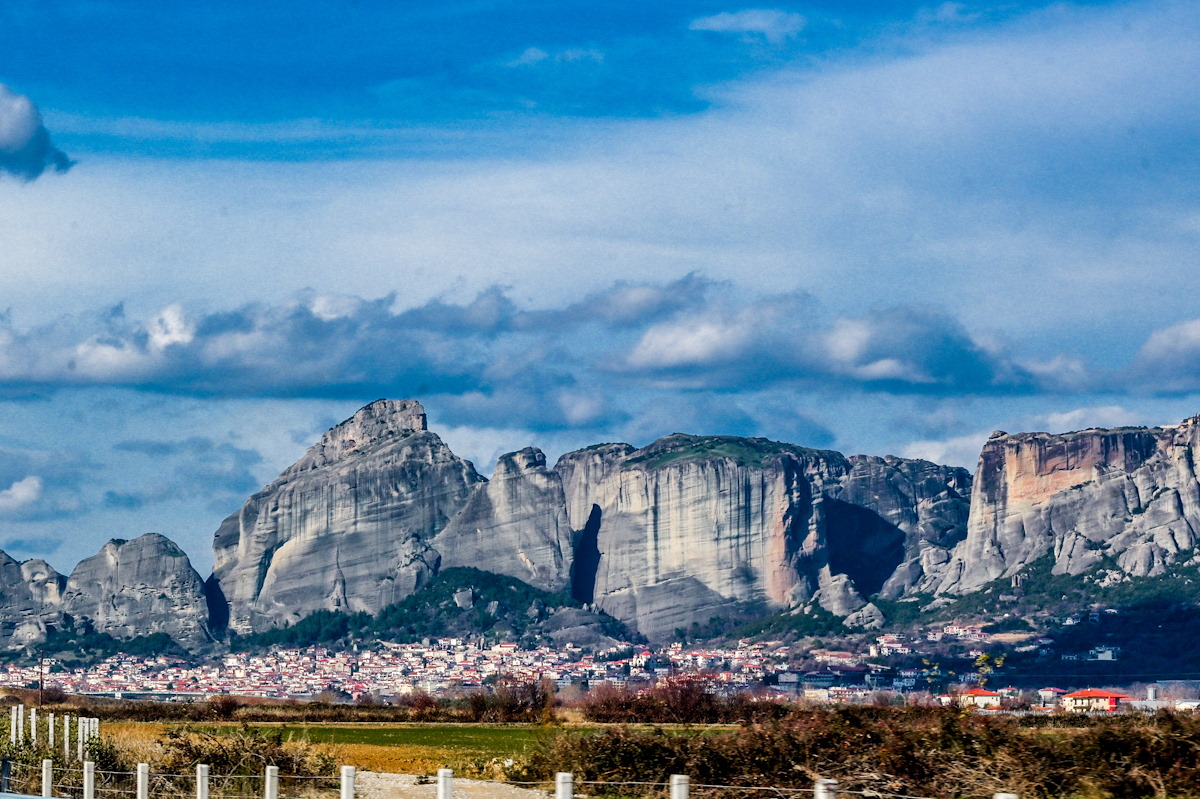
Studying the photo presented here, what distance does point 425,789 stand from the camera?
104 ft

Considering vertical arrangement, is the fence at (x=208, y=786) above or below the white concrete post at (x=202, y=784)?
below

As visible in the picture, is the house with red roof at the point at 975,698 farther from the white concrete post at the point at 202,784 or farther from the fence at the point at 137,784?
the white concrete post at the point at 202,784

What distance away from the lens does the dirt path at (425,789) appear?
1153 inches

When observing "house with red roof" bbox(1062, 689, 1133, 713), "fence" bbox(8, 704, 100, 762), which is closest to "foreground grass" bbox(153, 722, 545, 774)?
"fence" bbox(8, 704, 100, 762)

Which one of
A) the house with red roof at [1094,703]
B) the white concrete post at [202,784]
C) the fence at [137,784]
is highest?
the white concrete post at [202,784]

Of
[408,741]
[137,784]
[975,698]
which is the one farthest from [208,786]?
[408,741]

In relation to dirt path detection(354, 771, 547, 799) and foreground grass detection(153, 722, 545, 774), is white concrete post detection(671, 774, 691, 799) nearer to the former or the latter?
dirt path detection(354, 771, 547, 799)

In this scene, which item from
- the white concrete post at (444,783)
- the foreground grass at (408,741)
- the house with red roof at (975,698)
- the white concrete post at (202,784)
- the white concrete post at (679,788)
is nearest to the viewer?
the white concrete post at (679,788)

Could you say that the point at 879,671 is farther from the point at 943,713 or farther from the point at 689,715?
the point at 943,713

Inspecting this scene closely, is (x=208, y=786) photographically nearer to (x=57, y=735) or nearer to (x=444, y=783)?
(x=444, y=783)

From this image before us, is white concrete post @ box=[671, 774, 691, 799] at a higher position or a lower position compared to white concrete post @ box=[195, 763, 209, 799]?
higher

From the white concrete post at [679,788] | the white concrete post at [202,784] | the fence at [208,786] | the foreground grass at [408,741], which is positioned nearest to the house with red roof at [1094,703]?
the foreground grass at [408,741]

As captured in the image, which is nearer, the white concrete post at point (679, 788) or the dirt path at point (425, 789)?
the white concrete post at point (679, 788)

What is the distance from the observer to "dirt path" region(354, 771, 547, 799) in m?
29.3
